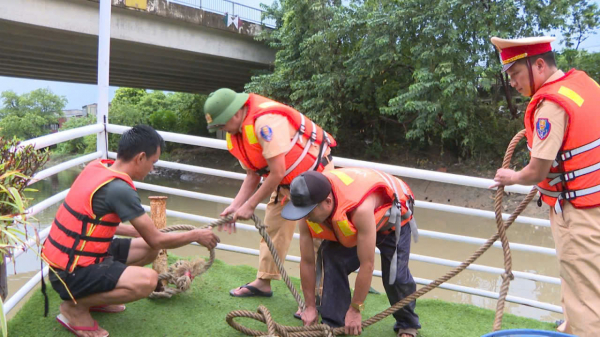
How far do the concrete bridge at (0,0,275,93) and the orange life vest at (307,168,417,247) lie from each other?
32.5ft

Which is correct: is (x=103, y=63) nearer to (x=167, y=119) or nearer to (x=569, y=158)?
(x=569, y=158)

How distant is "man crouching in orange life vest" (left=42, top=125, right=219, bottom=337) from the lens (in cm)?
217

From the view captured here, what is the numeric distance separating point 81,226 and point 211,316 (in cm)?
97

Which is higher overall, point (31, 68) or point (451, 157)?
point (31, 68)

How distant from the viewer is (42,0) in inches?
392

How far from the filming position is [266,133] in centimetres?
246

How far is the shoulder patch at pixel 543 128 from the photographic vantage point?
6.40 ft

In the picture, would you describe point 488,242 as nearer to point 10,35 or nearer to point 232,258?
point 232,258

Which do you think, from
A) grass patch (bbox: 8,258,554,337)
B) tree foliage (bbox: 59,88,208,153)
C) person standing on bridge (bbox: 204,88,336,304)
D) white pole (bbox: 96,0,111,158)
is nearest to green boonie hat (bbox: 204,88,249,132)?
person standing on bridge (bbox: 204,88,336,304)

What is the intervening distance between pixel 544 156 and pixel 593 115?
29cm

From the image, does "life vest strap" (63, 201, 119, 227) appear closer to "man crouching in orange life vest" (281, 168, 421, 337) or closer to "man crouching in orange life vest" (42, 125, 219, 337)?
"man crouching in orange life vest" (42, 125, 219, 337)

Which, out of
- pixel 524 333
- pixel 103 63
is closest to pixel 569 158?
pixel 524 333

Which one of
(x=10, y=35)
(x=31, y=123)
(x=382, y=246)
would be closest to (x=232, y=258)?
(x=382, y=246)

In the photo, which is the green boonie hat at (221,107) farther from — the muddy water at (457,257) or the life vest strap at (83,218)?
the muddy water at (457,257)
